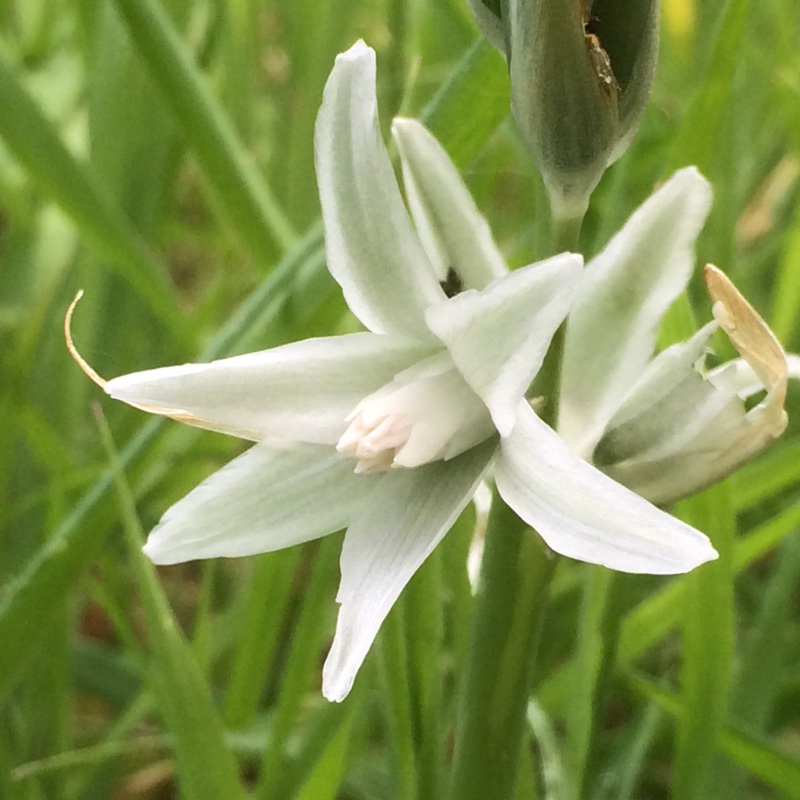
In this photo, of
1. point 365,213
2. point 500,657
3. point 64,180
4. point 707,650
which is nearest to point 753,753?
point 707,650

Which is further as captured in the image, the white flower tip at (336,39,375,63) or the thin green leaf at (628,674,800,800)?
the thin green leaf at (628,674,800,800)

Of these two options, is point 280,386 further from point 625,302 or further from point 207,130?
point 207,130

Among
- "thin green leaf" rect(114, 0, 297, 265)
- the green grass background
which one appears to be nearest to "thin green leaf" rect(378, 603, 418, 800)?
the green grass background

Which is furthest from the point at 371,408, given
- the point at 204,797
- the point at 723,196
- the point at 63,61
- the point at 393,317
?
the point at 63,61

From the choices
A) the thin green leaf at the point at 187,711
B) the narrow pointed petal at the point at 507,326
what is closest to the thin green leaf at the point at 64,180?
the thin green leaf at the point at 187,711

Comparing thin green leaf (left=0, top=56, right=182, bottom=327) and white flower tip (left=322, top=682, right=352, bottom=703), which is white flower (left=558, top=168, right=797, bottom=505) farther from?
thin green leaf (left=0, top=56, right=182, bottom=327)

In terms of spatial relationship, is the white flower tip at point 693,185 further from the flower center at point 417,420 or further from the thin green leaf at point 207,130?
the thin green leaf at point 207,130
